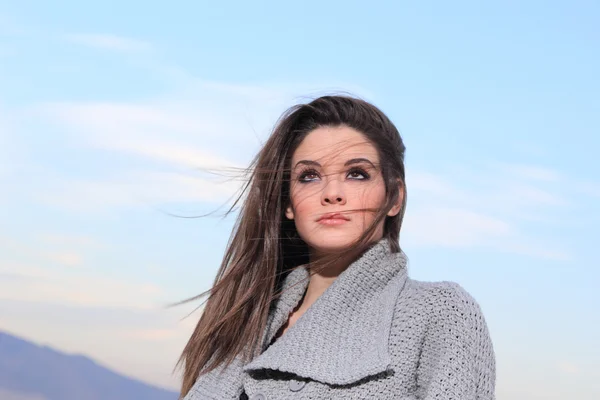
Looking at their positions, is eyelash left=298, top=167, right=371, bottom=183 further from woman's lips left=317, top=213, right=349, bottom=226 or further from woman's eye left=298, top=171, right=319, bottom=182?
woman's lips left=317, top=213, right=349, bottom=226

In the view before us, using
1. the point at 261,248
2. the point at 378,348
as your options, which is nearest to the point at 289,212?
the point at 261,248

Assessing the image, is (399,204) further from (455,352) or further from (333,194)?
(455,352)

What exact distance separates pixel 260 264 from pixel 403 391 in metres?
0.81

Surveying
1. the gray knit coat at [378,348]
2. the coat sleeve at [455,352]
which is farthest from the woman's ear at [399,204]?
the coat sleeve at [455,352]

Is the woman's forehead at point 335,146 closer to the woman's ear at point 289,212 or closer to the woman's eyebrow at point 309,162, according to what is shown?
the woman's eyebrow at point 309,162

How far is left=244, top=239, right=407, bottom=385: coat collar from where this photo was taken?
10.1ft

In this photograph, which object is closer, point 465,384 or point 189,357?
point 465,384

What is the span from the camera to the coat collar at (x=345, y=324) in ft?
10.1

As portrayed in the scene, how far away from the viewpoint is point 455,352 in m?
2.93

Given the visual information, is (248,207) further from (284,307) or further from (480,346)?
(480,346)

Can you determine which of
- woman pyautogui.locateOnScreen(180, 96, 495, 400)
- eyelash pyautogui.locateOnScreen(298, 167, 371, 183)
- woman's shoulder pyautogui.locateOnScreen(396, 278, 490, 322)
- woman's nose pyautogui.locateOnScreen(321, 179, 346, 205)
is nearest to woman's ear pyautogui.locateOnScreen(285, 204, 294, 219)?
woman pyautogui.locateOnScreen(180, 96, 495, 400)

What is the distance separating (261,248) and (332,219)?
42 cm

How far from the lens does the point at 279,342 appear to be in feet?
10.8

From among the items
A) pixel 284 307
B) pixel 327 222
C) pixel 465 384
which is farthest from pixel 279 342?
pixel 465 384
